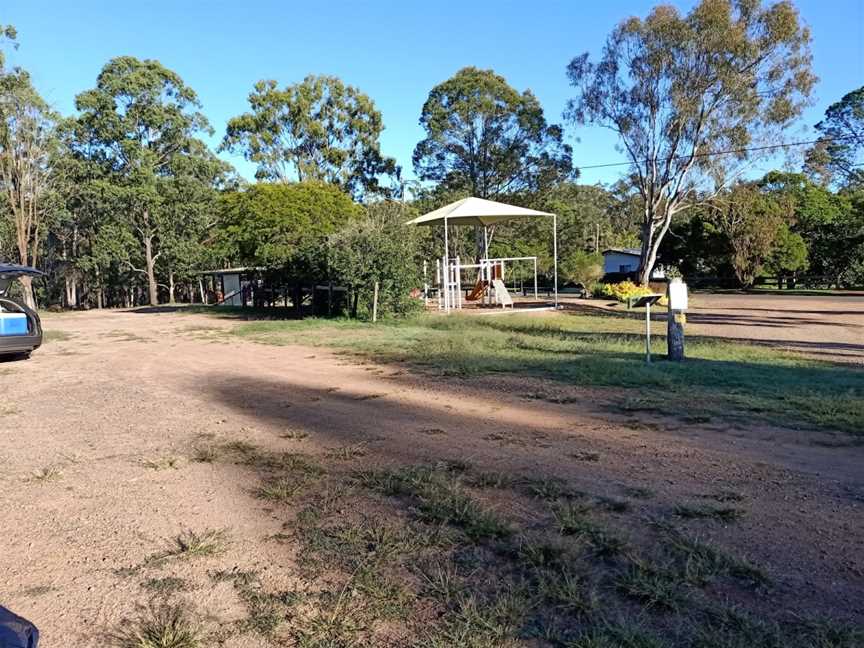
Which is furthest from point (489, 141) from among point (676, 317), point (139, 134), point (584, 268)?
point (676, 317)

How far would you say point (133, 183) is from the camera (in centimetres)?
3562

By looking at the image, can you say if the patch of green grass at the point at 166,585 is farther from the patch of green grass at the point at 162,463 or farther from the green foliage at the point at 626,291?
the green foliage at the point at 626,291

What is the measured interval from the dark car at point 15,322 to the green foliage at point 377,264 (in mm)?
8310

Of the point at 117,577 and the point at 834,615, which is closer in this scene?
the point at 834,615

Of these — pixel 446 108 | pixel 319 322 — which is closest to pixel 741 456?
pixel 319 322

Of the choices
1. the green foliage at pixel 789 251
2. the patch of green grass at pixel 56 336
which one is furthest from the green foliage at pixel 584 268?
the patch of green grass at pixel 56 336

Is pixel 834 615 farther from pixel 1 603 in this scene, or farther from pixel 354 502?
pixel 1 603

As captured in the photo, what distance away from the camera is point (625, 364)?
9.12 meters

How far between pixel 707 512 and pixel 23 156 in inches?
1381

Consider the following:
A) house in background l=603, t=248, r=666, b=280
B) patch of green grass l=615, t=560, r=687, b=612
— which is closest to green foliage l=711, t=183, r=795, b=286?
house in background l=603, t=248, r=666, b=280

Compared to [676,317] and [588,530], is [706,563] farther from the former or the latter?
[676,317]

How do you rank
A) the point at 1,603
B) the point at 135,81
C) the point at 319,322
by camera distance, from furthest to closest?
the point at 135,81, the point at 319,322, the point at 1,603

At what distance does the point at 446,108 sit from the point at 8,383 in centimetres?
3206

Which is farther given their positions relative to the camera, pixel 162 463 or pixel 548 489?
pixel 162 463
